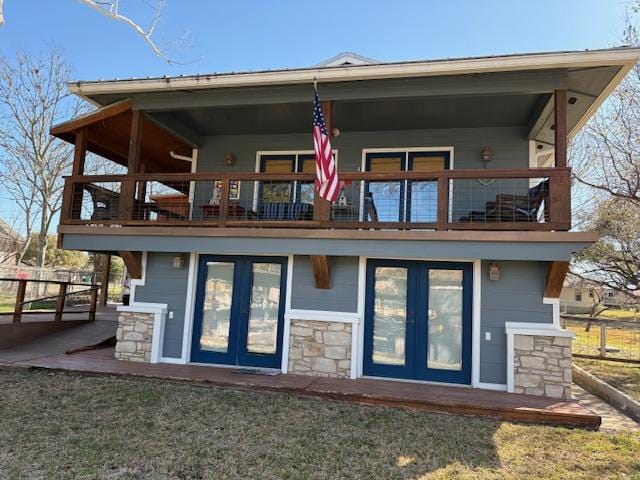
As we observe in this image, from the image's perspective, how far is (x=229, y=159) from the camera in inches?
357

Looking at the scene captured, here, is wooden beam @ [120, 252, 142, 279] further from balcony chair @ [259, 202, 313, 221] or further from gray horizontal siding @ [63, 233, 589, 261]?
balcony chair @ [259, 202, 313, 221]

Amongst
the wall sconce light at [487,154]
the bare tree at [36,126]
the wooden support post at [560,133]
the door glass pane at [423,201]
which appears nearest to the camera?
the wooden support post at [560,133]

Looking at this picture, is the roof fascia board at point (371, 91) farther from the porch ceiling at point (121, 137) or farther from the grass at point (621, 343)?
the grass at point (621, 343)

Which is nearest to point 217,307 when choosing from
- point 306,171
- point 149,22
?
point 306,171

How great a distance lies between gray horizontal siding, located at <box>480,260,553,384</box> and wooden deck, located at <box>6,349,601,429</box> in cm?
47

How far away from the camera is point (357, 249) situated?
21.7 ft

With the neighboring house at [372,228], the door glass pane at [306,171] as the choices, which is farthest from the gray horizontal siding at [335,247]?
the door glass pane at [306,171]

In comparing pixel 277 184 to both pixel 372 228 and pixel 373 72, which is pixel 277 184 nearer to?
pixel 372 228

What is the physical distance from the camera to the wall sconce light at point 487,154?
26.1 feet

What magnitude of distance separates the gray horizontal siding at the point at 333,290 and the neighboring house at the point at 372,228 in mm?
23

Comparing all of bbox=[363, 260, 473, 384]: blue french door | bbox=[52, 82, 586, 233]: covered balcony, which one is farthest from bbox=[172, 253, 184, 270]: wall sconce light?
bbox=[363, 260, 473, 384]: blue french door

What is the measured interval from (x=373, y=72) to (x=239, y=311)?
441 cm

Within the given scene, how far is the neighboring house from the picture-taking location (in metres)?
6.33

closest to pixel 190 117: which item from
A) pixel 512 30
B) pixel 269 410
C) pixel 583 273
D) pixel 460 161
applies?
pixel 460 161
